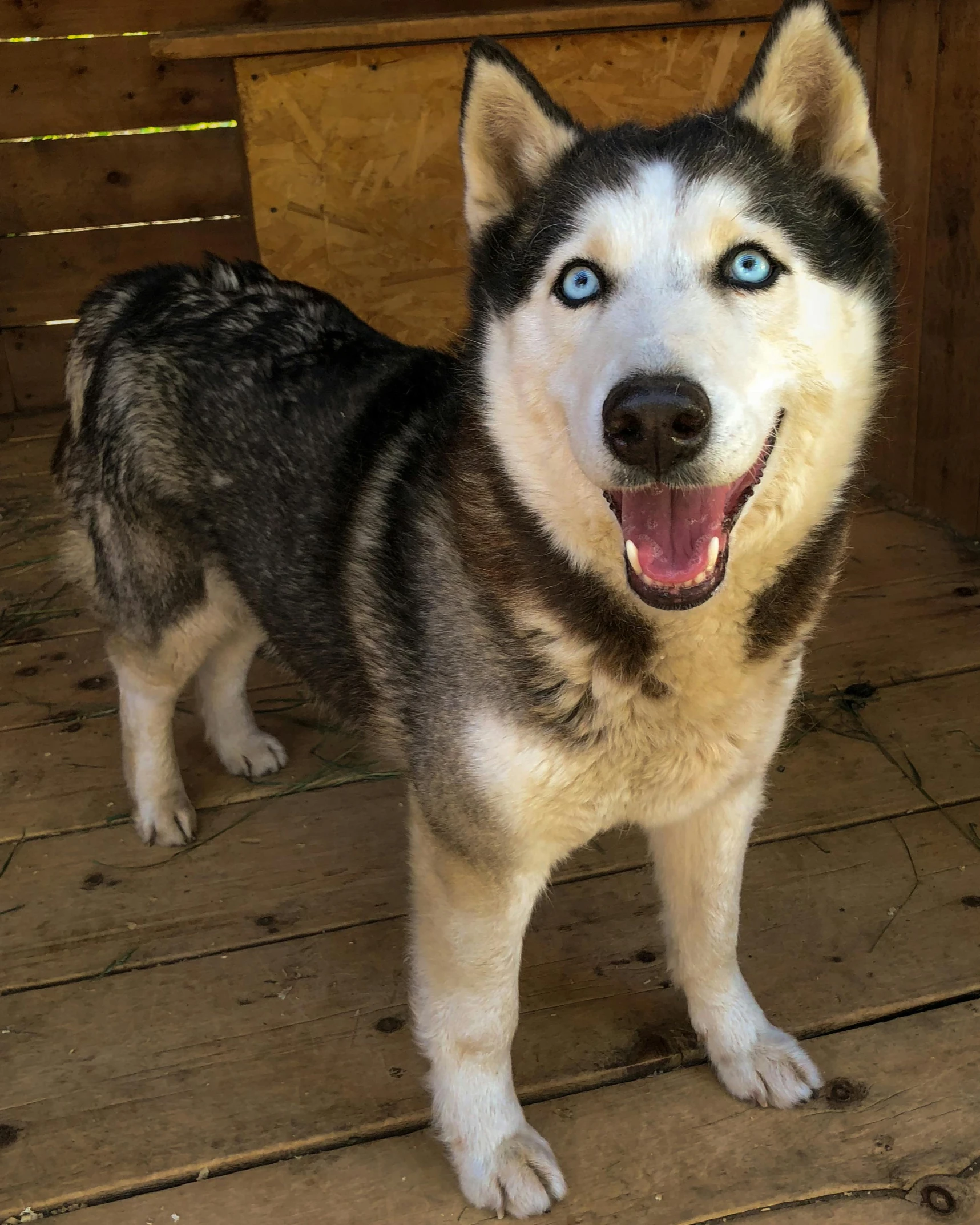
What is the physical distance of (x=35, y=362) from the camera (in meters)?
5.49

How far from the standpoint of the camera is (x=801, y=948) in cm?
229

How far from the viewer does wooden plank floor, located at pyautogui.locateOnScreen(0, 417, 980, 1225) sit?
183 centimetres

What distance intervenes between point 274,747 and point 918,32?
311 cm

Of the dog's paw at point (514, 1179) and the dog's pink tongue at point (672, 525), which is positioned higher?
the dog's pink tongue at point (672, 525)

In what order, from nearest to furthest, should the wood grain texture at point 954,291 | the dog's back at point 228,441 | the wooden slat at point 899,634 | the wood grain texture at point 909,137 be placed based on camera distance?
the dog's back at point 228,441, the wooden slat at point 899,634, the wood grain texture at point 954,291, the wood grain texture at point 909,137

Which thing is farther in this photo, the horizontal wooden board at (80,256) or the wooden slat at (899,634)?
the horizontal wooden board at (80,256)

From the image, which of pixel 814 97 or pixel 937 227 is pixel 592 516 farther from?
pixel 937 227

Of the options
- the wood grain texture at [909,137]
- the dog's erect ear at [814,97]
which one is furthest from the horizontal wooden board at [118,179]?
the dog's erect ear at [814,97]

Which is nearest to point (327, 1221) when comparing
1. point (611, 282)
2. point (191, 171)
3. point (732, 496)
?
point (732, 496)

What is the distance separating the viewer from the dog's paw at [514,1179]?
5.82ft

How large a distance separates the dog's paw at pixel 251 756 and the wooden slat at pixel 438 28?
2.07m

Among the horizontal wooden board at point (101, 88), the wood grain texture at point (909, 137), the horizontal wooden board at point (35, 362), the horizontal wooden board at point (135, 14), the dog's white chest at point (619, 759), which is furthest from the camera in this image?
the horizontal wooden board at point (35, 362)

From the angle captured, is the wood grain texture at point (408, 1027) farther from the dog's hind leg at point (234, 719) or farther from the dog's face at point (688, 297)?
the dog's face at point (688, 297)

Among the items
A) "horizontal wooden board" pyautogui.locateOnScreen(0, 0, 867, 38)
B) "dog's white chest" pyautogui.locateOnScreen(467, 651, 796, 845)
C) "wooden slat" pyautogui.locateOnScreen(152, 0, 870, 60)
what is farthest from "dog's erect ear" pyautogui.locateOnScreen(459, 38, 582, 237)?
"horizontal wooden board" pyautogui.locateOnScreen(0, 0, 867, 38)
